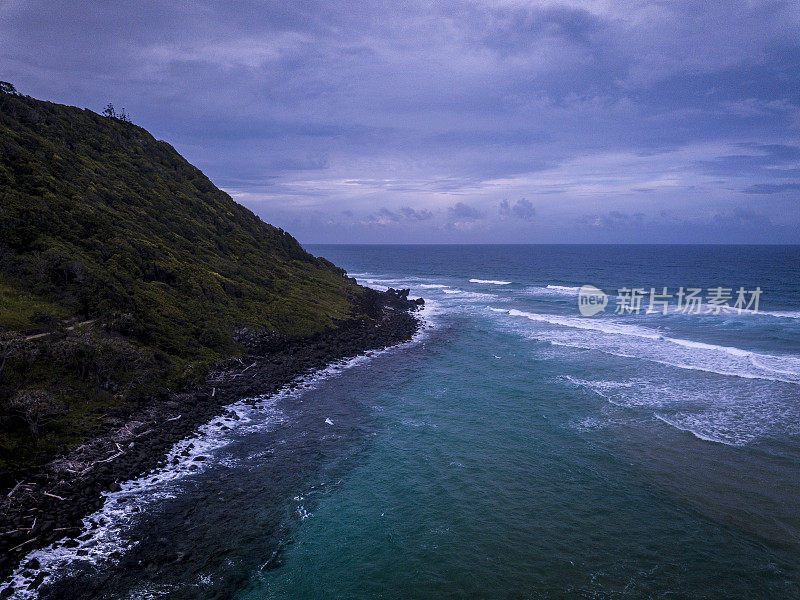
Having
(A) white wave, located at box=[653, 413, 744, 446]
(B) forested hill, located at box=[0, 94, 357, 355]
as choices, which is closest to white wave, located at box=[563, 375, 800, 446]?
(A) white wave, located at box=[653, 413, 744, 446]

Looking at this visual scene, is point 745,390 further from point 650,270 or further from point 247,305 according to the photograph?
point 650,270

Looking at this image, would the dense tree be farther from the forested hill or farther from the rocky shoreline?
the forested hill

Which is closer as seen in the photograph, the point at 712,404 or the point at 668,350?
the point at 712,404

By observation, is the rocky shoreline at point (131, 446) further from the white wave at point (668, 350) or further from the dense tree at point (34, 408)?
the white wave at point (668, 350)

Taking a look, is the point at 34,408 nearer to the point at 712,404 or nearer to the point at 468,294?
the point at 712,404

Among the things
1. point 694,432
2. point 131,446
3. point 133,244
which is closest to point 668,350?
point 694,432
